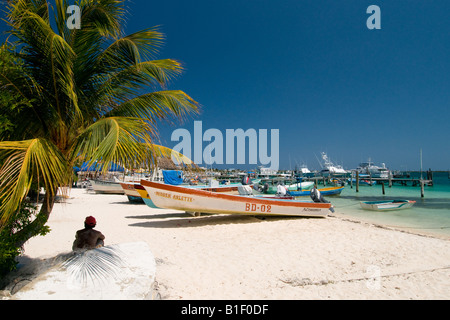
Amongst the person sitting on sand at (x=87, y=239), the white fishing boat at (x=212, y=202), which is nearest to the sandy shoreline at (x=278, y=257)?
the white fishing boat at (x=212, y=202)

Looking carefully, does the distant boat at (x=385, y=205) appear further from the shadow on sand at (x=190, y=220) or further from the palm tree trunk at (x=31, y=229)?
the palm tree trunk at (x=31, y=229)

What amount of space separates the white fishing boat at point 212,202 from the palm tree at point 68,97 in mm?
Answer: 5353

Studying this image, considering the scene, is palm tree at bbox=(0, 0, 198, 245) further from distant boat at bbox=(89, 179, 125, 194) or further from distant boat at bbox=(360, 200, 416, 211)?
distant boat at bbox=(89, 179, 125, 194)

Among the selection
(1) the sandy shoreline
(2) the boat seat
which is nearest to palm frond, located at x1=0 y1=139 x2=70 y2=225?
(1) the sandy shoreline

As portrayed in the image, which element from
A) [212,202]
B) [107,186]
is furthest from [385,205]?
[107,186]

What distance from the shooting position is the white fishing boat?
9.16 meters

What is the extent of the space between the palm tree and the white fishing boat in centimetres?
535

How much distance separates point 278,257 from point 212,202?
4.00 m

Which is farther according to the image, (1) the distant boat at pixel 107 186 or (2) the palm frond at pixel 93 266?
(1) the distant boat at pixel 107 186

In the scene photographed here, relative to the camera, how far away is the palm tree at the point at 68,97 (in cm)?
266

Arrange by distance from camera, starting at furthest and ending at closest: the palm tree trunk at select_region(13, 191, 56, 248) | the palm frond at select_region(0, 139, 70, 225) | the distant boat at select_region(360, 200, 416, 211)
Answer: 1. the distant boat at select_region(360, 200, 416, 211)
2. the palm tree trunk at select_region(13, 191, 56, 248)
3. the palm frond at select_region(0, 139, 70, 225)

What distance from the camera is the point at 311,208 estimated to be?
11469mm
